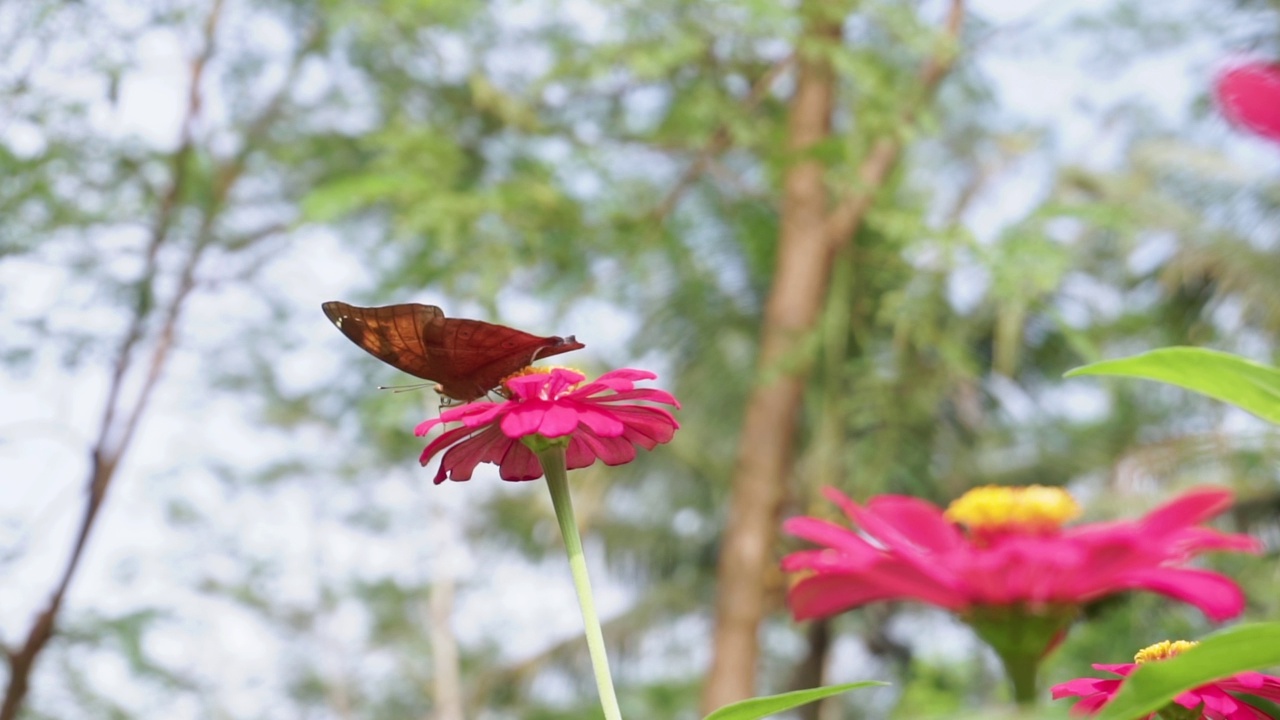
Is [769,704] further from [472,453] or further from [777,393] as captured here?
[777,393]

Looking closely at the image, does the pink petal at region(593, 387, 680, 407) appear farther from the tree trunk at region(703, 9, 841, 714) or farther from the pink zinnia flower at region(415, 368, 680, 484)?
the tree trunk at region(703, 9, 841, 714)

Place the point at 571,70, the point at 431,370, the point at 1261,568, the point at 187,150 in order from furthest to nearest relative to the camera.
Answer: the point at 1261,568
the point at 187,150
the point at 571,70
the point at 431,370

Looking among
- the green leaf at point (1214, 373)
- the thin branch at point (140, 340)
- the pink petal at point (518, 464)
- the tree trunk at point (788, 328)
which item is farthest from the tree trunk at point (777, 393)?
the green leaf at point (1214, 373)

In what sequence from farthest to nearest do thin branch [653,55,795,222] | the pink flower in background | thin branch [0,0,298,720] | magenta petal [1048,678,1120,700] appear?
thin branch [653,55,795,222] → thin branch [0,0,298,720] → magenta petal [1048,678,1120,700] → the pink flower in background

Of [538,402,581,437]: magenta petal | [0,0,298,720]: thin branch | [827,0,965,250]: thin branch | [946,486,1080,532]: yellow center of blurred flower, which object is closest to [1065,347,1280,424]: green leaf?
[946,486,1080,532]: yellow center of blurred flower

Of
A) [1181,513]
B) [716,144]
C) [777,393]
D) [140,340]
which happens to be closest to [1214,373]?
[1181,513]

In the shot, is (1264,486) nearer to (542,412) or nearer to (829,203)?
(829,203)

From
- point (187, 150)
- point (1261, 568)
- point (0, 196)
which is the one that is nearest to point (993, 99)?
point (1261, 568)
